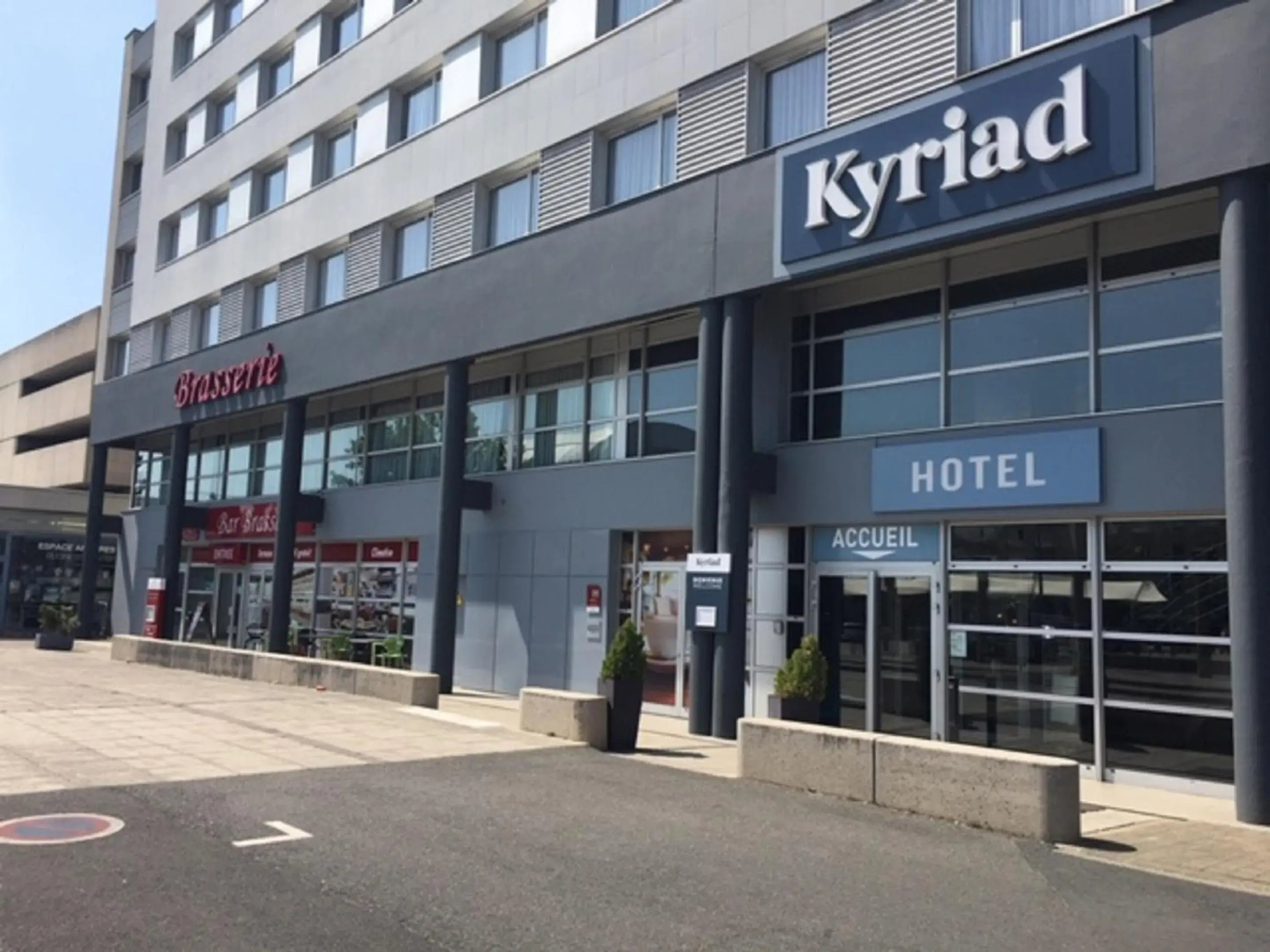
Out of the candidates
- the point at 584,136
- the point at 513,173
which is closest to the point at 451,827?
the point at 584,136

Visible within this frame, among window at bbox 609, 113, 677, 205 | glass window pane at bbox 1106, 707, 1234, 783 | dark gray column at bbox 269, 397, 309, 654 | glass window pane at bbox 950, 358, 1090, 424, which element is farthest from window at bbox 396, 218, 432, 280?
glass window pane at bbox 1106, 707, 1234, 783

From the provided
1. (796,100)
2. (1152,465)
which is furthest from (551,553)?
(1152,465)

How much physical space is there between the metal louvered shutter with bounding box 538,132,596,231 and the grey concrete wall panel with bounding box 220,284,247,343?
12.0 meters

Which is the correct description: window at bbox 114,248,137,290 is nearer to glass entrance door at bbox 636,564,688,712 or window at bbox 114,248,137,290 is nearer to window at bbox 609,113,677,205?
window at bbox 609,113,677,205

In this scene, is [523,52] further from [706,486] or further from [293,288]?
[706,486]

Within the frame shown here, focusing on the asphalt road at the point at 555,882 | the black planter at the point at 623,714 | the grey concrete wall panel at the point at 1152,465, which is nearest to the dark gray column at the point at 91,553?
the black planter at the point at 623,714

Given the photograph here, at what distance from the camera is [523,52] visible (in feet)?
68.8

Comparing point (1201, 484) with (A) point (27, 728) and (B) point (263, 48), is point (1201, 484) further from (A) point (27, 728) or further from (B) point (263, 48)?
(B) point (263, 48)

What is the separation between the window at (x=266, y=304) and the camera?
27.5 metres

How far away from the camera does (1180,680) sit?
11734 mm

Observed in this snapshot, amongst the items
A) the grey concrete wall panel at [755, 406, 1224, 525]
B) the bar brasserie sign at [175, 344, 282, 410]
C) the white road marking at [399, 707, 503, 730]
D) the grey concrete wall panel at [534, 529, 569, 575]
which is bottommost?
the white road marking at [399, 707, 503, 730]

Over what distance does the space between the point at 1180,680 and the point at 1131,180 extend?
5035mm

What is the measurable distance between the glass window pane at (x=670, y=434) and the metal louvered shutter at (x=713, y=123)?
141 inches

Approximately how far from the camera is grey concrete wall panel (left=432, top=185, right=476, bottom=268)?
21.2 meters
